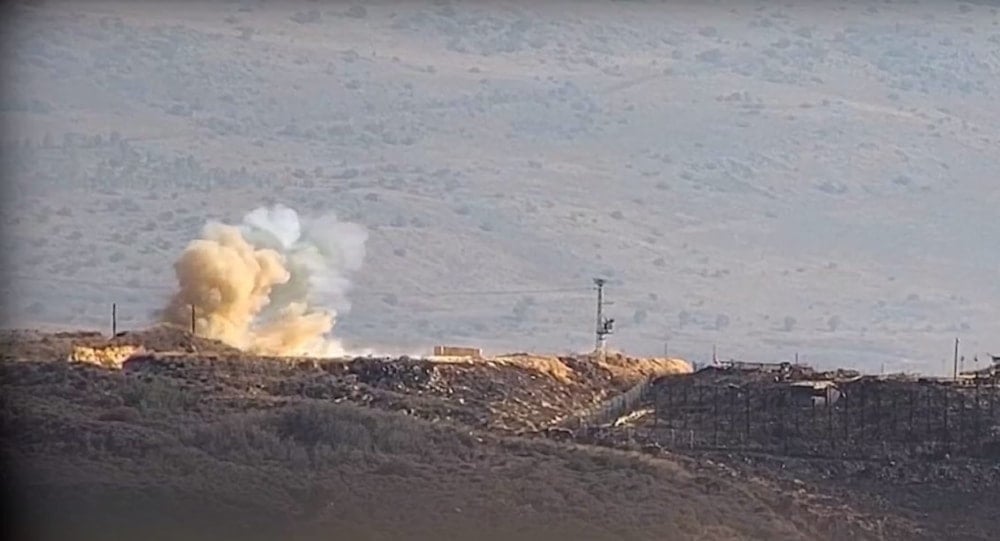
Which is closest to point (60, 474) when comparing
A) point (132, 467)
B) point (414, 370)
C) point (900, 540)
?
point (132, 467)

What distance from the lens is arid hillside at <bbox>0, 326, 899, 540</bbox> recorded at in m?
28.0

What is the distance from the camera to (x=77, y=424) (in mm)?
30938

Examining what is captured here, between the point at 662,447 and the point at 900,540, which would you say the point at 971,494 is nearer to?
the point at 900,540

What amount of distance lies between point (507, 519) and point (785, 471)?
4454mm

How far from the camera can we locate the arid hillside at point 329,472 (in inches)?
1101

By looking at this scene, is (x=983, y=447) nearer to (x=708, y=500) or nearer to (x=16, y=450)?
(x=708, y=500)

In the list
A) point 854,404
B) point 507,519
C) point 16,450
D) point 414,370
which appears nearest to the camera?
point 507,519

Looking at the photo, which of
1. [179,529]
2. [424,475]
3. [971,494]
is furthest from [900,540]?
[179,529]

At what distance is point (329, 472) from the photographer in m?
29.3

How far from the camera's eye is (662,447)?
31.1 meters

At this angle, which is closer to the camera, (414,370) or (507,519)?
(507,519)

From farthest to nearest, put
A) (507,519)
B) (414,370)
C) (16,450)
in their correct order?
(414,370) → (16,450) → (507,519)

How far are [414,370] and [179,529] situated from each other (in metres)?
7.82

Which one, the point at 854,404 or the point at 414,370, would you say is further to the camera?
the point at 414,370
